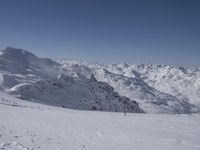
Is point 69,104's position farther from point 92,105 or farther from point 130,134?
point 130,134

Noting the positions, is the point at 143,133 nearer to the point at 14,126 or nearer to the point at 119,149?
the point at 119,149

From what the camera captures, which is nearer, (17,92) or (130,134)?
(130,134)

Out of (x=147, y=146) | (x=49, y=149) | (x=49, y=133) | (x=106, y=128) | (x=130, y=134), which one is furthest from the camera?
(x=106, y=128)

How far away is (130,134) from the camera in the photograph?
25.6 meters

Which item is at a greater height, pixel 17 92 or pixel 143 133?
pixel 17 92

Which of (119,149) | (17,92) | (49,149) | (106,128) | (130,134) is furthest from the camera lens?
(17,92)

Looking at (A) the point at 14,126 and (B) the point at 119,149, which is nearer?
(B) the point at 119,149

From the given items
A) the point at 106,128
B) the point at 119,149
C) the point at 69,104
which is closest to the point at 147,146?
the point at 119,149

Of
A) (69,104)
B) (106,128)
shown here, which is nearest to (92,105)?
(69,104)

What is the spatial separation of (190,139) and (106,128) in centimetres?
875

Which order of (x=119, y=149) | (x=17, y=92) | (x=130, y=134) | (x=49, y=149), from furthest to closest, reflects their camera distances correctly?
(x=17, y=92) → (x=130, y=134) → (x=119, y=149) → (x=49, y=149)

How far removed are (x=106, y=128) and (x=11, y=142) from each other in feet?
38.8

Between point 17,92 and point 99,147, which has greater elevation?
point 17,92

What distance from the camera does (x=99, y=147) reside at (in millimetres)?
20234
